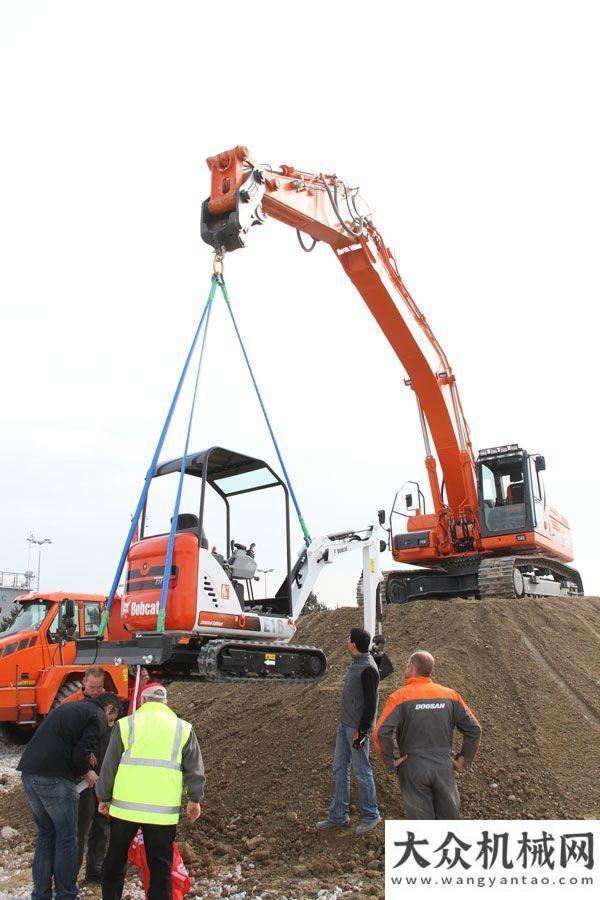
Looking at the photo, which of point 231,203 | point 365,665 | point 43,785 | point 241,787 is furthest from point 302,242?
point 43,785

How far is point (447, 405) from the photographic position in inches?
559

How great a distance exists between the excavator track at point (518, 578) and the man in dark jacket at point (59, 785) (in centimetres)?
902

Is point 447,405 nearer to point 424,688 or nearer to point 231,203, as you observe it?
point 231,203

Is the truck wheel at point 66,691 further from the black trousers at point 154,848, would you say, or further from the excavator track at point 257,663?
the black trousers at point 154,848

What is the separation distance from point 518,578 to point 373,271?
18.8ft

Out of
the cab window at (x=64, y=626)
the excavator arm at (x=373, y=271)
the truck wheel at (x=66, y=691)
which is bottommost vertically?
→ the truck wheel at (x=66, y=691)

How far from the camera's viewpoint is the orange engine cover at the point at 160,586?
6.89 meters

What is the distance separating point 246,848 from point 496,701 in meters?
3.69

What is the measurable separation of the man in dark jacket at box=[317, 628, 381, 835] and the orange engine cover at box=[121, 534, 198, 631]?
1508mm

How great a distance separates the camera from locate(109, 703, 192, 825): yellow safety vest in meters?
4.57

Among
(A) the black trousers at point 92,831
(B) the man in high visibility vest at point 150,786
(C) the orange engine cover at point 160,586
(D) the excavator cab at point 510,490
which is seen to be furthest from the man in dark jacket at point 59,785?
(D) the excavator cab at point 510,490

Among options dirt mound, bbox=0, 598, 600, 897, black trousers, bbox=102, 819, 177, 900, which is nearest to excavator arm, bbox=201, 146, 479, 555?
dirt mound, bbox=0, 598, 600, 897

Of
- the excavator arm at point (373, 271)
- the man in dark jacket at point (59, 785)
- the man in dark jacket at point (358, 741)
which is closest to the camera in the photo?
the man in dark jacket at point (59, 785)

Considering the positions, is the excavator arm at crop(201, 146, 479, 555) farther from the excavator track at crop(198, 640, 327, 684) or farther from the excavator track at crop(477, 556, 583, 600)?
the excavator track at crop(198, 640, 327, 684)
